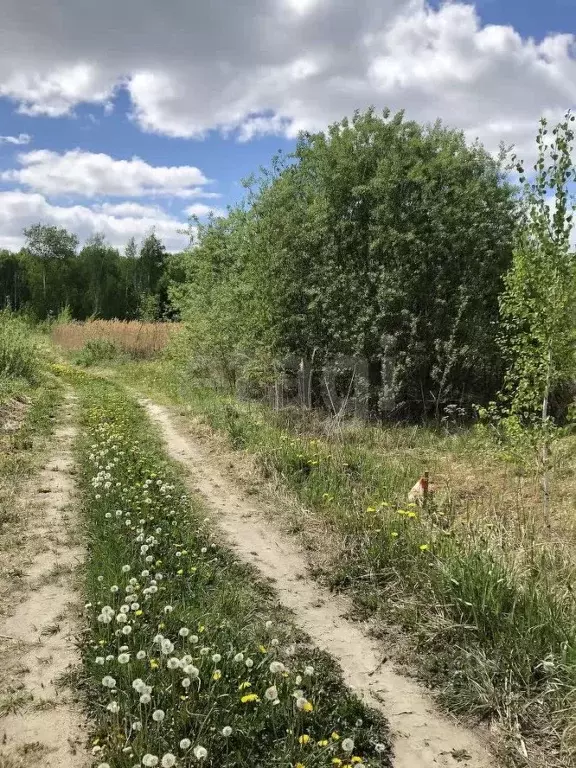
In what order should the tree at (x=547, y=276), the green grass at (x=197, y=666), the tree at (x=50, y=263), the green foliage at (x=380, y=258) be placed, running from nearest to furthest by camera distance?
1. the green grass at (x=197, y=666)
2. the tree at (x=547, y=276)
3. the green foliage at (x=380, y=258)
4. the tree at (x=50, y=263)

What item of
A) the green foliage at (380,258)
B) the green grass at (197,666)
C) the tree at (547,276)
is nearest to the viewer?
the green grass at (197,666)

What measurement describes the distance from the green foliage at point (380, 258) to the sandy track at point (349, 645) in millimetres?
5723

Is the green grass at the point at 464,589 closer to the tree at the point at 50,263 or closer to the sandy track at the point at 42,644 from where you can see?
the sandy track at the point at 42,644

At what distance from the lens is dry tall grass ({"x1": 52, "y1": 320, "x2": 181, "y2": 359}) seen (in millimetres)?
25484

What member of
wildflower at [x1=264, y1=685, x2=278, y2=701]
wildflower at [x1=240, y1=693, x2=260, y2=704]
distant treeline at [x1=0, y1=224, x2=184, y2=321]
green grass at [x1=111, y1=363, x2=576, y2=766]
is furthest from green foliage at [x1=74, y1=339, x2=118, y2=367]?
distant treeline at [x1=0, y1=224, x2=184, y2=321]

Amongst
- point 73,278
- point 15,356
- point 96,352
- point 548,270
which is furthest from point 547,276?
point 73,278

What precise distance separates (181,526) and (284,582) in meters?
1.26

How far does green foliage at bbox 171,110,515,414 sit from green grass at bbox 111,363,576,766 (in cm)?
481

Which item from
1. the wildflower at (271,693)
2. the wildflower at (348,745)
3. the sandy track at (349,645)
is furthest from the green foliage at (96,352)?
the wildflower at (348,745)

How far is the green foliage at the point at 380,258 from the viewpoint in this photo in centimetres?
1251

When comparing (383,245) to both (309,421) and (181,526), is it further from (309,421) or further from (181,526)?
(181,526)

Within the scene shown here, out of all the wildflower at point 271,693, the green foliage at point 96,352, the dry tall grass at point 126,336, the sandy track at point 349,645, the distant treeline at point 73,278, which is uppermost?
the distant treeline at point 73,278

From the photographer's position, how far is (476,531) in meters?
5.38

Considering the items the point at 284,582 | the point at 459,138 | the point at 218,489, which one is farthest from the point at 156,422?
the point at 459,138
